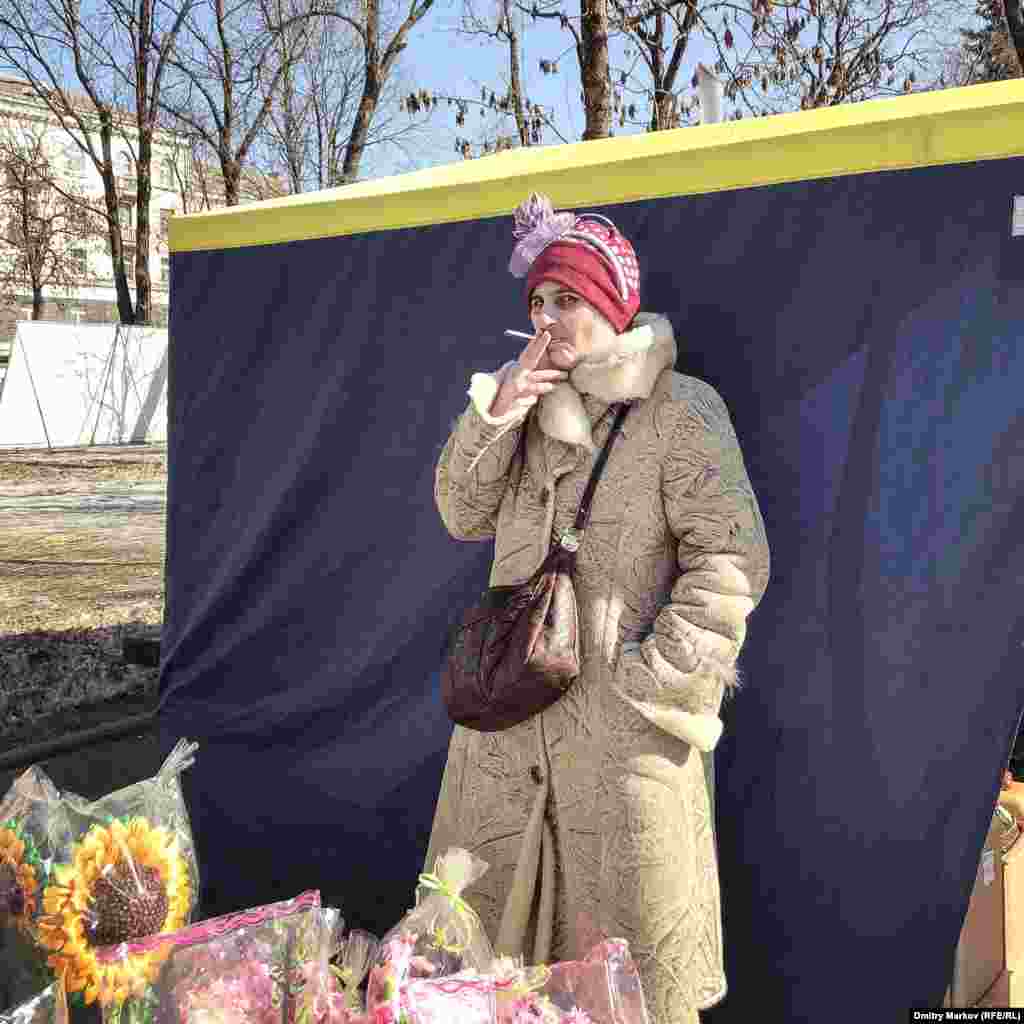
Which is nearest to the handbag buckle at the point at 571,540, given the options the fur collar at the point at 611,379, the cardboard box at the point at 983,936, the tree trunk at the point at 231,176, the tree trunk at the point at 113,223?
the fur collar at the point at 611,379

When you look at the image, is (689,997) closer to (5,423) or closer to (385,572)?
(385,572)

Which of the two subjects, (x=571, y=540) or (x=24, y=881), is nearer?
(x=24, y=881)

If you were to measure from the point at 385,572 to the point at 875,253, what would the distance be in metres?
1.65

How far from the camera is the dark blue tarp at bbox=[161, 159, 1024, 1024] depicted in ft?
7.48

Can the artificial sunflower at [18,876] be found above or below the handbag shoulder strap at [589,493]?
below

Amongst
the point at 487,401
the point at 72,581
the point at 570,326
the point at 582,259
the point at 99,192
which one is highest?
the point at 99,192

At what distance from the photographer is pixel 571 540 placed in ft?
7.13

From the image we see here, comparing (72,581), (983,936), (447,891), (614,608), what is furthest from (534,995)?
(72,581)

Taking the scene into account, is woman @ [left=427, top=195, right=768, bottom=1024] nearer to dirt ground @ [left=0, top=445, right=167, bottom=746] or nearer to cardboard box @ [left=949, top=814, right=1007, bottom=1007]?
cardboard box @ [left=949, top=814, right=1007, bottom=1007]

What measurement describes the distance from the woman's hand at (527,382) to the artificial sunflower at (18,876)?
1100mm

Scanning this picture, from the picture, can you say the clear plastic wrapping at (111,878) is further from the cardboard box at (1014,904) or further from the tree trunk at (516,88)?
the tree trunk at (516,88)

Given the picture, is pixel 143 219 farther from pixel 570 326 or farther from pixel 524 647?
pixel 524 647

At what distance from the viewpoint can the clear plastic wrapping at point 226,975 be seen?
156cm

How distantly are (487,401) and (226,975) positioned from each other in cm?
110
